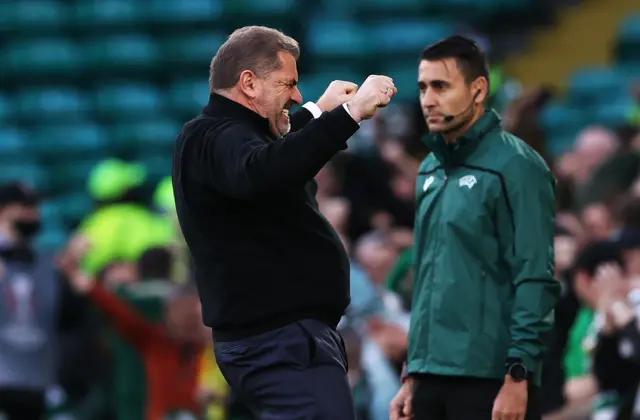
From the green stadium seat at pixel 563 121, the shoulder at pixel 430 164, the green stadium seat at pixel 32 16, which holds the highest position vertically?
the green stadium seat at pixel 32 16

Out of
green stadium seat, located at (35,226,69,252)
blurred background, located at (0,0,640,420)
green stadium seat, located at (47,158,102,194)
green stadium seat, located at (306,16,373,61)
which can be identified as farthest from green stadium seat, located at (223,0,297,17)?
green stadium seat, located at (35,226,69,252)

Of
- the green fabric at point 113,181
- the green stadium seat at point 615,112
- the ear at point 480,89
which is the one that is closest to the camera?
the ear at point 480,89

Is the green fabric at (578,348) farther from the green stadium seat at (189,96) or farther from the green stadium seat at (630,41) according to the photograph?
the green stadium seat at (189,96)

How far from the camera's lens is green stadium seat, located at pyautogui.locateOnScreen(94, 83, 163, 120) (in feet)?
48.3

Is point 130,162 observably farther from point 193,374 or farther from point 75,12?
point 193,374

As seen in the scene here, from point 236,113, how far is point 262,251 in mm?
409

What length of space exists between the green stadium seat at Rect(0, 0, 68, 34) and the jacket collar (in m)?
10.5

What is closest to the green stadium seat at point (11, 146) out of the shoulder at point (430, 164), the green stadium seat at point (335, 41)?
the green stadium seat at point (335, 41)

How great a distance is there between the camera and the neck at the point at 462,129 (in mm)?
5034

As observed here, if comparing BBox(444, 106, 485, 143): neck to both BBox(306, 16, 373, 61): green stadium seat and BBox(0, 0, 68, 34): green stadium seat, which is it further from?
BBox(0, 0, 68, 34): green stadium seat

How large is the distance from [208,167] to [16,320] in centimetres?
488

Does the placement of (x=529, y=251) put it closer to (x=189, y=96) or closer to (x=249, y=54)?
(x=249, y=54)

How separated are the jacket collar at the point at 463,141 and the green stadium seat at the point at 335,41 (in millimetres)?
9098

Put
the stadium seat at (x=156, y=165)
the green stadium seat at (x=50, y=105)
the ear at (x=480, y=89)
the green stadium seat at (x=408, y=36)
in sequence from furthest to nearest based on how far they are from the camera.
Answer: the green stadium seat at (x=50, y=105) < the green stadium seat at (x=408, y=36) < the stadium seat at (x=156, y=165) < the ear at (x=480, y=89)
